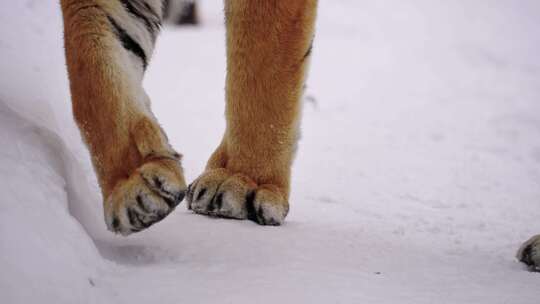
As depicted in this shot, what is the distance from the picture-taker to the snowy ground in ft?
3.43

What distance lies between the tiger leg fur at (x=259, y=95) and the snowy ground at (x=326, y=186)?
0.11 metres

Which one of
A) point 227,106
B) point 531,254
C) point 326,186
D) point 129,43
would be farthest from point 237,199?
point 326,186

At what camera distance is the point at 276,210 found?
156 centimetres

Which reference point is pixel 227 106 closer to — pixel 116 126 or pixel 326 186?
pixel 116 126

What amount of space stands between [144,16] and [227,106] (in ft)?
1.19

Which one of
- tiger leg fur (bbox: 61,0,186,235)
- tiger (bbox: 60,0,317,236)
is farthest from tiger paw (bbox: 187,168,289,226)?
tiger leg fur (bbox: 61,0,186,235)

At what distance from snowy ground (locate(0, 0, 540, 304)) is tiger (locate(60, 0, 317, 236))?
73 millimetres

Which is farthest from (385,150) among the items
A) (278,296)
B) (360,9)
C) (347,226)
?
(360,9)

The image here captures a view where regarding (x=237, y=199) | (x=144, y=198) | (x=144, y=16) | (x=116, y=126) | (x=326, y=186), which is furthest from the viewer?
(x=326, y=186)

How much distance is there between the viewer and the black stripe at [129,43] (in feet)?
5.31

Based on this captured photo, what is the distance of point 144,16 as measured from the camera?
1.82 meters

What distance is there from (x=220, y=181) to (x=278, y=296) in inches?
23.7

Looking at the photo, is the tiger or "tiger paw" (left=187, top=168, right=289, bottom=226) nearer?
the tiger

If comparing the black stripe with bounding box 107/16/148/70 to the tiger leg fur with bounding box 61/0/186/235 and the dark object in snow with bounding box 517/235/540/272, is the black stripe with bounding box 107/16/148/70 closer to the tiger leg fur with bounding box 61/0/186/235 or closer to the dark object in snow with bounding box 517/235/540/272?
the tiger leg fur with bounding box 61/0/186/235
